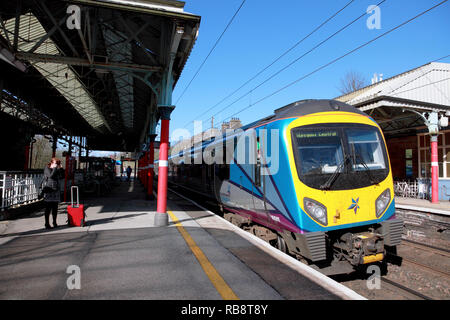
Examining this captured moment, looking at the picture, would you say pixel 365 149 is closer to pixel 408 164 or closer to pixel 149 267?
pixel 149 267

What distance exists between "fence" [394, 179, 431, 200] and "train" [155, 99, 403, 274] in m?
11.0

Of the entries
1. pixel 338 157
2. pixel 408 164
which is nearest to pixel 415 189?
pixel 408 164

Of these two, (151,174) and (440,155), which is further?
(440,155)

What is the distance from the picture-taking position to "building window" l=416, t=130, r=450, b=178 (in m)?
13.8

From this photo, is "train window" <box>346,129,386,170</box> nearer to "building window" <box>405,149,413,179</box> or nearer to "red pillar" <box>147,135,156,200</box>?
"red pillar" <box>147,135,156,200</box>

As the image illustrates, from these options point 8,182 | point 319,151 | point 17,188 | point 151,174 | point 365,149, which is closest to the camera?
point 319,151

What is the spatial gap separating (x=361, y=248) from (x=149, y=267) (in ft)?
11.3

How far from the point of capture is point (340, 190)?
15.2ft

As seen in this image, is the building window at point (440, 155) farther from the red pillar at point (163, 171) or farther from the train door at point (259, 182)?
the red pillar at point (163, 171)

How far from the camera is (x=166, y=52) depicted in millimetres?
7770

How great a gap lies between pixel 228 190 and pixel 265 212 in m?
2.32

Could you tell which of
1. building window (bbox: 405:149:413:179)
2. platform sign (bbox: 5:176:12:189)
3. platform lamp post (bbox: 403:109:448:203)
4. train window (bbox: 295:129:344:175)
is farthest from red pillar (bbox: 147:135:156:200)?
building window (bbox: 405:149:413:179)
